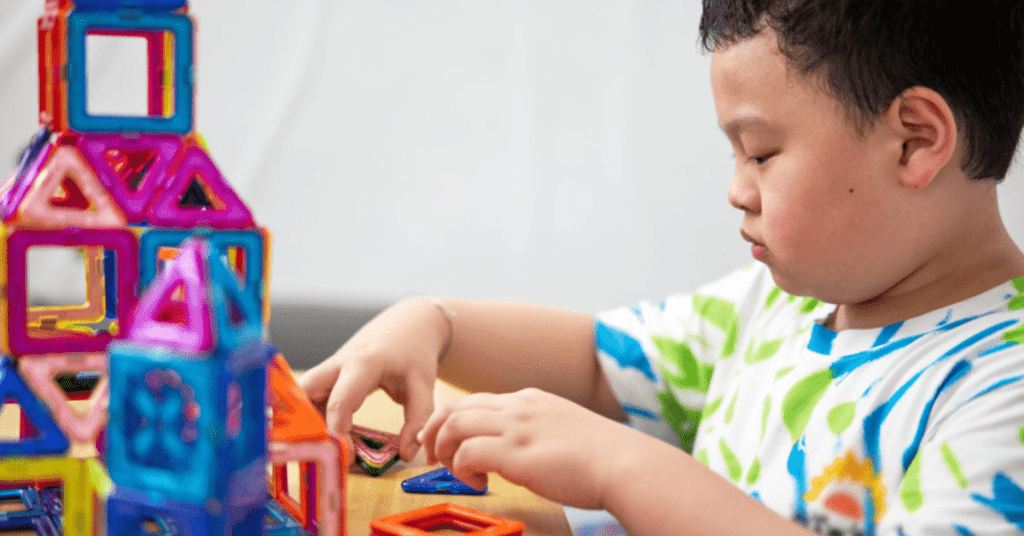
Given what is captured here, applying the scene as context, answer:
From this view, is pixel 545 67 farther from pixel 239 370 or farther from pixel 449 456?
pixel 239 370

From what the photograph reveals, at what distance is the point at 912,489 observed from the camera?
492 mm

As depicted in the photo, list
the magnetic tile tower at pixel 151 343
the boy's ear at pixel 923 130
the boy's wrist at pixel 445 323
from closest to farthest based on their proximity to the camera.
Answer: the magnetic tile tower at pixel 151 343, the boy's ear at pixel 923 130, the boy's wrist at pixel 445 323

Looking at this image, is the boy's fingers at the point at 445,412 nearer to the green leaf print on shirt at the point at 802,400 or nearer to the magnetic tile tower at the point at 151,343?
the magnetic tile tower at the point at 151,343

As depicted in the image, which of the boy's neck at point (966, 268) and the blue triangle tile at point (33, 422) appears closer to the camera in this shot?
the blue triangle tile at point (33, 422)

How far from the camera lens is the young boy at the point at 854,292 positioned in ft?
1.68

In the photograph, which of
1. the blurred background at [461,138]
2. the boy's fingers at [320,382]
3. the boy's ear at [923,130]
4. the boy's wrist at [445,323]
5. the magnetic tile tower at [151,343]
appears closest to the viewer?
the magnetic tile tower at [151,343]

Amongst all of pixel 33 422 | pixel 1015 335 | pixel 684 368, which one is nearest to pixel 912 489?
pixel 1015 335

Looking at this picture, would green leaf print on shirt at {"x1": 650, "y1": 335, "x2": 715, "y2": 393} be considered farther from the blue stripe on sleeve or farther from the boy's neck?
the boy's neck

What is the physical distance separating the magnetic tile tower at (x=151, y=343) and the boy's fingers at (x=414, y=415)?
0.53ft

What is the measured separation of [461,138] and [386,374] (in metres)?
1.03

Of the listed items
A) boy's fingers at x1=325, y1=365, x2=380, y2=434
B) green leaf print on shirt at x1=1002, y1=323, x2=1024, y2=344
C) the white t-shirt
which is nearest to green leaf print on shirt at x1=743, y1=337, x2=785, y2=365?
the white t-shirt

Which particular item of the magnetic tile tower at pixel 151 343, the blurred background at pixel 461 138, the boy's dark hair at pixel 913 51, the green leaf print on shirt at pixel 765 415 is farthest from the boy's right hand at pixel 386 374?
the blurred background at pixel 461 138

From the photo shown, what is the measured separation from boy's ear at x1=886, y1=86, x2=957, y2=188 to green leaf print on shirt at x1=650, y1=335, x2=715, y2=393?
328 millimetres

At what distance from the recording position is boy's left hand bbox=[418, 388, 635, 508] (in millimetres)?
536
